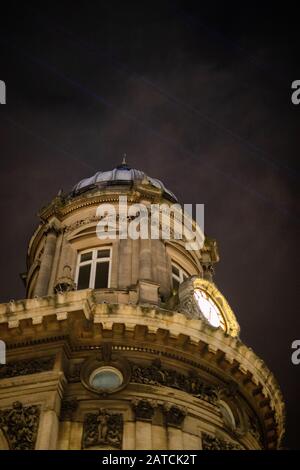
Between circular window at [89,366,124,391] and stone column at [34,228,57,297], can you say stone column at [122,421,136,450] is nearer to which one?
circular window at [89,366,124,391]

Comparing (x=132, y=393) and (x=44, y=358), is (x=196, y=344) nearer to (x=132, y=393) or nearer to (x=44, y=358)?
A: (x=132, y=393)

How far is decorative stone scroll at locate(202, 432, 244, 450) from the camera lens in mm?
20875

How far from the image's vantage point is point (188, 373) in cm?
2288

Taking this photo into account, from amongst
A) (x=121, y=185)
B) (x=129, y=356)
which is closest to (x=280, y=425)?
(x=129, y=356)

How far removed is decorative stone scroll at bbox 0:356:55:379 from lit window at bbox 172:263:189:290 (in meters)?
8.97

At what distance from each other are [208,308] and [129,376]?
282 inches

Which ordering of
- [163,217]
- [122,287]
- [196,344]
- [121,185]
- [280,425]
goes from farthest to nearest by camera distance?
[121,185]
[163,217]
[122,287]
[280,425]
[196,344]

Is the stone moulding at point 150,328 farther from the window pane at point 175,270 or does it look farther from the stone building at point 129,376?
the window pane at point 175,270

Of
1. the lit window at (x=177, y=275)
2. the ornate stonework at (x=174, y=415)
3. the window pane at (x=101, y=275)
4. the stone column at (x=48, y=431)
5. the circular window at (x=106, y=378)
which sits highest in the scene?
the lit window at (x=177, y=275)

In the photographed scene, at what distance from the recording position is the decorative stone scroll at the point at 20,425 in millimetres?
19766

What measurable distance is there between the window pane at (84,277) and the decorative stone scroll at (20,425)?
835 centimetres

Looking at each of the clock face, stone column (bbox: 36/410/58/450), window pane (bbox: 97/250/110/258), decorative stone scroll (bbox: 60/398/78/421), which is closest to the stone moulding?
decorative stone scroll (bbox: 60/398/78/421)

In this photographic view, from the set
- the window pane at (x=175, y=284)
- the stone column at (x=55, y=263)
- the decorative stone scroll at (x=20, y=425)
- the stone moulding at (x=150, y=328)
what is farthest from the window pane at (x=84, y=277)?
the decorative stone scroll at (x=20, y=425)

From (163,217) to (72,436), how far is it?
46.1 feet
